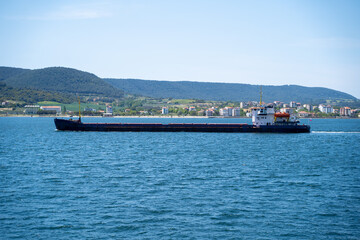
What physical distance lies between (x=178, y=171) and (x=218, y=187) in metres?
7.82

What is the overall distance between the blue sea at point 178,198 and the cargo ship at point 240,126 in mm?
38058

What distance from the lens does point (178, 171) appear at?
120ft

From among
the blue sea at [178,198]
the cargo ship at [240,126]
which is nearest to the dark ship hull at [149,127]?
the cargo ship at [240,126]

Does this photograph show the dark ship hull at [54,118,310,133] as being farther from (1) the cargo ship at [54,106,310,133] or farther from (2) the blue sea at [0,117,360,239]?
(2) the blue sea at [0,117,360,239]

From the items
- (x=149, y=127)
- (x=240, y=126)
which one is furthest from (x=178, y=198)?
(x=149, y=127)

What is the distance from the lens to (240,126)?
8881 centimetres

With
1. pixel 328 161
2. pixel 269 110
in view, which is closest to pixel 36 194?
pixel 328 161

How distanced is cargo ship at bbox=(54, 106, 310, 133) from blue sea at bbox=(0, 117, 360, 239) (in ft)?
125

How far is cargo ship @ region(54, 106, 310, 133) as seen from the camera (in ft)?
275

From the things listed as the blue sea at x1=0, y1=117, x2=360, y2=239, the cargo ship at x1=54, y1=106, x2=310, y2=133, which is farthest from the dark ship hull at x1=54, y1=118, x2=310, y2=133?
the blue sea at x1=0, y1=117, x2=360, y2=239

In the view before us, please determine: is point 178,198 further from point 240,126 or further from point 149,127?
point 149,127

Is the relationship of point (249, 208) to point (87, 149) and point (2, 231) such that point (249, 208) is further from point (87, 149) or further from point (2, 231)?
point (87, 149)

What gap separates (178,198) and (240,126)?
212 ft

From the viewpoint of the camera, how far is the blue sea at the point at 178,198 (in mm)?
20078
